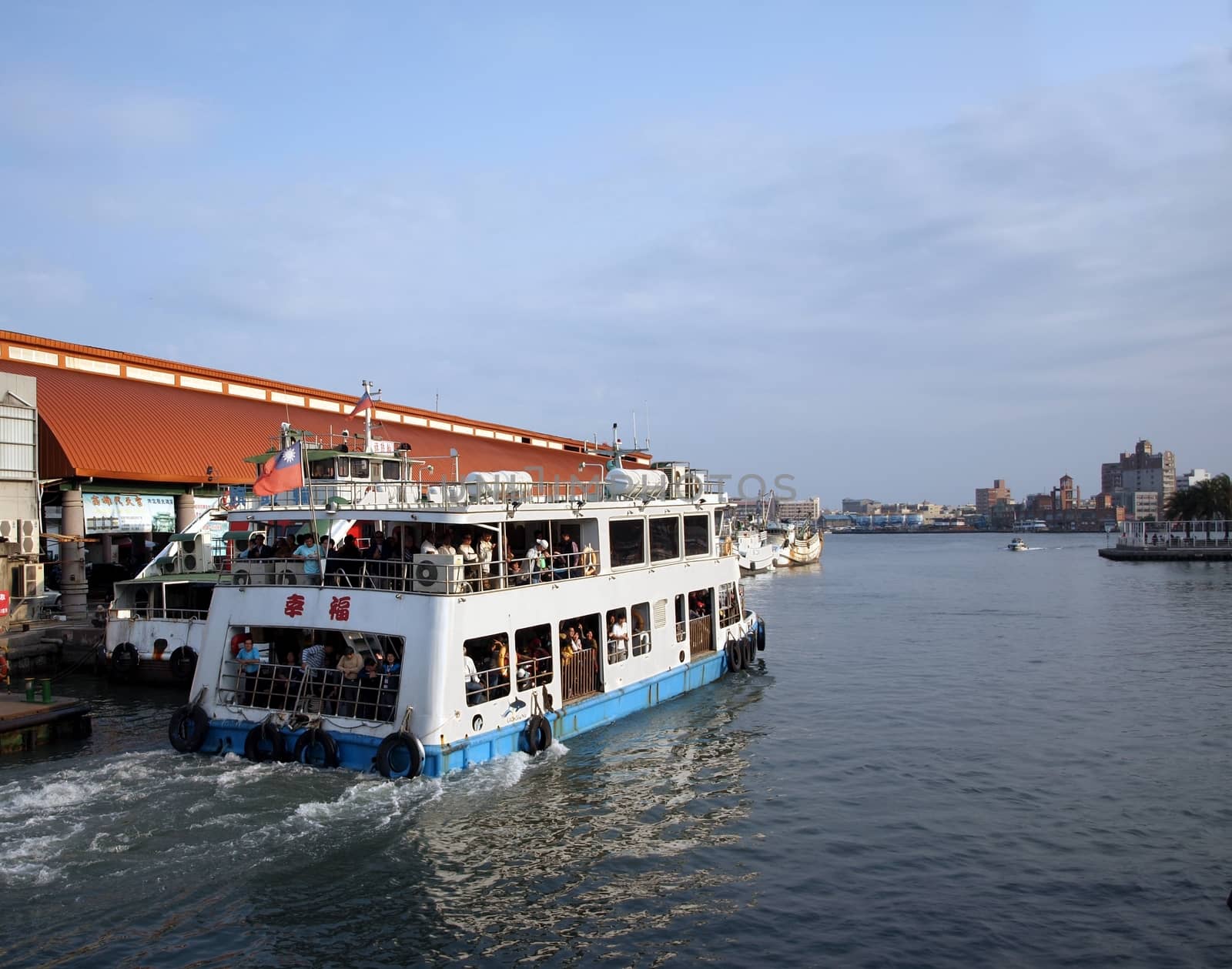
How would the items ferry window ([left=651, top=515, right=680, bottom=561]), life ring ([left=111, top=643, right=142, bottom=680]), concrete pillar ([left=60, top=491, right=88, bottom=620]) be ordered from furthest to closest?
concrete pillar ([left=60, top=491, right=88, bottom=620]) < life ring ([left=111, top=643, right=142, bottom=680]) < ferry window ([left=651, top=515, right=680, bottom=561])

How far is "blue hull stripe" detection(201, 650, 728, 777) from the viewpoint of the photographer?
53.1 feet

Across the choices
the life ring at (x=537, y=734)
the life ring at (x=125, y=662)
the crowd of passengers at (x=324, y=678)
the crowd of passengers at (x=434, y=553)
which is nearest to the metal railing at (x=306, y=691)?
the crowd of passengers at (x=324, y=678)

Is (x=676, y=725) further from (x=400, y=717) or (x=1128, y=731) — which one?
(x=1128, y=731)

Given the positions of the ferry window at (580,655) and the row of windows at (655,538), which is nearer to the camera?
the ferry window at (580,655)

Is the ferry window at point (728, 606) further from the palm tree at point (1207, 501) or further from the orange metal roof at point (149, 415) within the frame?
the palm tree at point (1207, 501)

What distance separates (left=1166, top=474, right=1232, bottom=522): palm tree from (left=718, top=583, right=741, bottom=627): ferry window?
4147 inches

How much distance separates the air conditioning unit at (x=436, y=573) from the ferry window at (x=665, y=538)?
336 inches

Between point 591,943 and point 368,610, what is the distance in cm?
749

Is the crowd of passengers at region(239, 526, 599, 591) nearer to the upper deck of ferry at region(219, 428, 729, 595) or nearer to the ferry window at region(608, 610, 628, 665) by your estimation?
the upper deck of ferry at region(219, 428, 729, 595)

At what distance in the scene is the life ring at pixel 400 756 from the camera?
51.1ft

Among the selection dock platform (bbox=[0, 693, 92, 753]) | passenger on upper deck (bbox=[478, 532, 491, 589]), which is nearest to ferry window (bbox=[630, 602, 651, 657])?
passenger on upper deck (bbox=[478, 532, 491, 589])

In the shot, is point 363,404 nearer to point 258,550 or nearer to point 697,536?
point 258,550

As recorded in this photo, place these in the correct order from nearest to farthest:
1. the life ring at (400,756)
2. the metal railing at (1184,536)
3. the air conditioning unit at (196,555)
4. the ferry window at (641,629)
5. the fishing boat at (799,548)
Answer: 1. the life ring at (400,756)
2. the ferry window at (641,629)
3. the air conditioning unit at (196,555)
4. the fishing boat at (799,548)
5. the metal railing at (1184,536)

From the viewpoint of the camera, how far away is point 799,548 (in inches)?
4060
